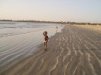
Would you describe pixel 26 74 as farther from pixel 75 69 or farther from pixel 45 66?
pixel 75 69

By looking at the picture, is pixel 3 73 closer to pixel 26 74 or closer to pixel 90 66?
pixel 26 74

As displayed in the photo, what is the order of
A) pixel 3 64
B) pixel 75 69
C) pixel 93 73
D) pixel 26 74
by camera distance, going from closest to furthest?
pixel 26 74 < pixel 93 73 < pixel 75 69 < pixel 3 64

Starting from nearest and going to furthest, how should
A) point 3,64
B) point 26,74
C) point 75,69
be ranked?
point 26,74, point 75,69, point 3,64

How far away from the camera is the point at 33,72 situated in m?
6.63

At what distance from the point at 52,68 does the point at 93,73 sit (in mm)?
1636

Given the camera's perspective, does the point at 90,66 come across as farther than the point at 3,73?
Yes

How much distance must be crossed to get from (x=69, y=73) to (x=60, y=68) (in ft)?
2.31

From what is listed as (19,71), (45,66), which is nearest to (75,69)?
(45,66)

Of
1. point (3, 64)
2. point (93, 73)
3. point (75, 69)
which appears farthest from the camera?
point (3, 64)

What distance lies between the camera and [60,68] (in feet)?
24.0

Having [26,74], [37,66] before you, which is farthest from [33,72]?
[37,66]

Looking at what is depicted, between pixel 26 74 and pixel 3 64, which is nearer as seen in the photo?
pixel 26 74

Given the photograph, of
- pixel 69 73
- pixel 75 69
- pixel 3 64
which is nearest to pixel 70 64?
pixel 75 69

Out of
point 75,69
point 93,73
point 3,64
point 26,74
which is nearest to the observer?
point 26,74
